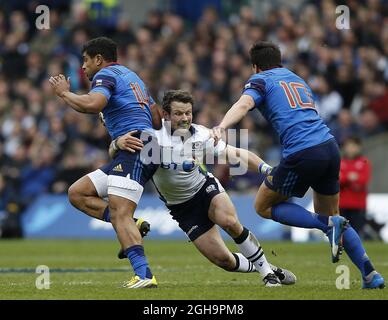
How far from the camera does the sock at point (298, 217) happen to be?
32.9 feet

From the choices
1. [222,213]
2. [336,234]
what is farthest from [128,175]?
[336,234]

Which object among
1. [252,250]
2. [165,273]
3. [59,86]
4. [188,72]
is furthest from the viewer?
[188,72]

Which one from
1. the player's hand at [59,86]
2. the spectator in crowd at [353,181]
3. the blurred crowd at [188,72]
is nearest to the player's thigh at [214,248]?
the player's hand at [59,86]

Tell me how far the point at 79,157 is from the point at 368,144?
6.07m

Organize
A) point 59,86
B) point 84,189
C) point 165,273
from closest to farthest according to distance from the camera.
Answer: point 59,86
point 84,189
point 165,273

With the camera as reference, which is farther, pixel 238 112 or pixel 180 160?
pixel 180 160

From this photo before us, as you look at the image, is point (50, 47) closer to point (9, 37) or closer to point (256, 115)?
point (9, 37)

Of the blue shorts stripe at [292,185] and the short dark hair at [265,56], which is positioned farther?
the short dark hair at [265,56]

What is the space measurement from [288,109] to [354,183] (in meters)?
8.75

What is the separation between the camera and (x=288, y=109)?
10.2m

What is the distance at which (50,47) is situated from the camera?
25844 millimetres

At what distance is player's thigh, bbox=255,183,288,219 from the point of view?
1031 cm

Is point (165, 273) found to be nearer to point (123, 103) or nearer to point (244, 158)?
point (244, 158)

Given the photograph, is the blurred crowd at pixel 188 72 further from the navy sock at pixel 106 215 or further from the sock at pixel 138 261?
the sock at pixel 138 261
